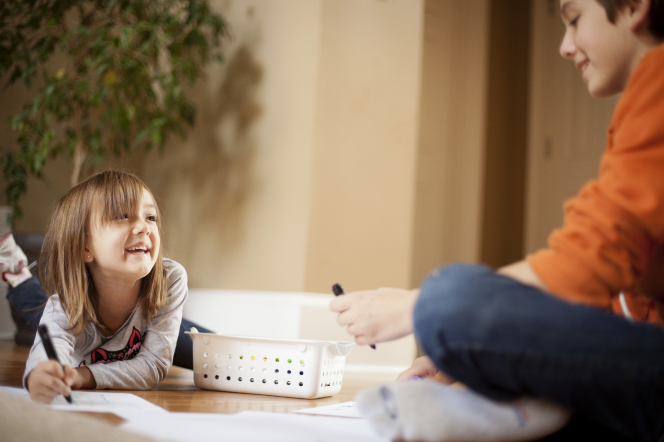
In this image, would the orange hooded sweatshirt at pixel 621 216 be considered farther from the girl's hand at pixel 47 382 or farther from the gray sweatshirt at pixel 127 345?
the gray sweatshirt at pixel 127 345

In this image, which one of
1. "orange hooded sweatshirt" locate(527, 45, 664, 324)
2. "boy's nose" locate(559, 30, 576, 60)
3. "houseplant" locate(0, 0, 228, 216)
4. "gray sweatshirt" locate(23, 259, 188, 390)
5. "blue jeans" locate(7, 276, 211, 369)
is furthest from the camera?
"houseplant" locate(0, 0, 228, 216)

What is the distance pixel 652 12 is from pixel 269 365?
82 cm

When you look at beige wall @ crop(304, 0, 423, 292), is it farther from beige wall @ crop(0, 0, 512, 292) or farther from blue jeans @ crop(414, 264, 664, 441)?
blue jeans @ crop(414, 264, 664, 441)

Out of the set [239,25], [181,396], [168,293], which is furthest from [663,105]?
[239,25]

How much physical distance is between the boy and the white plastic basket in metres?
0.51

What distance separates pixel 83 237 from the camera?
106 centimetres

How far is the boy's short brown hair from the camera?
0.58 metres

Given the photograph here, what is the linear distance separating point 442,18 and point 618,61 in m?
2.57

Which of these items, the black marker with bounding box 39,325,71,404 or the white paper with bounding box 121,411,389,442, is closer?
the white paper with bounding box 121,411,389,442

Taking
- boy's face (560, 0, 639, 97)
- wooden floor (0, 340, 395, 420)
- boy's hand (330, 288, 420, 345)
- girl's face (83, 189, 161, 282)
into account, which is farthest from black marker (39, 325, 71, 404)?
boy's face (560, 0, 639, 97)

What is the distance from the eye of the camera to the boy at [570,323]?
47 centimetres

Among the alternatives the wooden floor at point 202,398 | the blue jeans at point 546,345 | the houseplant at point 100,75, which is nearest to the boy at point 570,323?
the blue jeans at point 546,345

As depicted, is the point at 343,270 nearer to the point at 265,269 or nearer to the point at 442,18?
the point at 265,269

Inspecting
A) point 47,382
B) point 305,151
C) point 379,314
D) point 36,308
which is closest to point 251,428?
point 379,314
